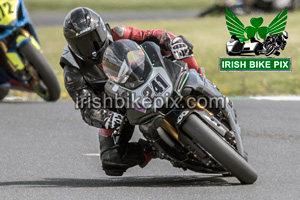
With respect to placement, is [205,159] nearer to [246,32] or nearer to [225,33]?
[246,32]

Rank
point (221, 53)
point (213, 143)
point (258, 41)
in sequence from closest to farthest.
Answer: point (213, 143) → point (258, 41) → point (221, 53)

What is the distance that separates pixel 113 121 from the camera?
627 centimetres

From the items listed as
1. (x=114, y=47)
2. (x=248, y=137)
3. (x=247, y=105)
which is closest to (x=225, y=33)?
(x=247, y=105)

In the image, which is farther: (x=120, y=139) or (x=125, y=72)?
(x=120, y=139)

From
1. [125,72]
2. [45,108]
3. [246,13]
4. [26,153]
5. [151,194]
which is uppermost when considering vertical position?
[125,72]

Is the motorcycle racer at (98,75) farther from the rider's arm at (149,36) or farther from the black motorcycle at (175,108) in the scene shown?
the black motorcycle at (175,108)

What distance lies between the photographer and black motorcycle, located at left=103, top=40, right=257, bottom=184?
5641 mm

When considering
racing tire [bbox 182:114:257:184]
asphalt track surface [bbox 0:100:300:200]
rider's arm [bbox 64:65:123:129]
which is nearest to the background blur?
asphalt track surface [bbox 0:100:300:200]

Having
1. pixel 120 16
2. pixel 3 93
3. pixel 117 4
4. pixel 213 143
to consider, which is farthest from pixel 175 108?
pixel 117 4

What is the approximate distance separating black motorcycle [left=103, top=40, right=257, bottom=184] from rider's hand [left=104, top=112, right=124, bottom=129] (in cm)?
26

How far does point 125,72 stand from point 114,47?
10.6 inches

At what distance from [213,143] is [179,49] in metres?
1.12

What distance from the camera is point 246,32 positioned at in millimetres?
14109

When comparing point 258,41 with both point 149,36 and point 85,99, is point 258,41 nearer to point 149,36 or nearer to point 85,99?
point 149,36
